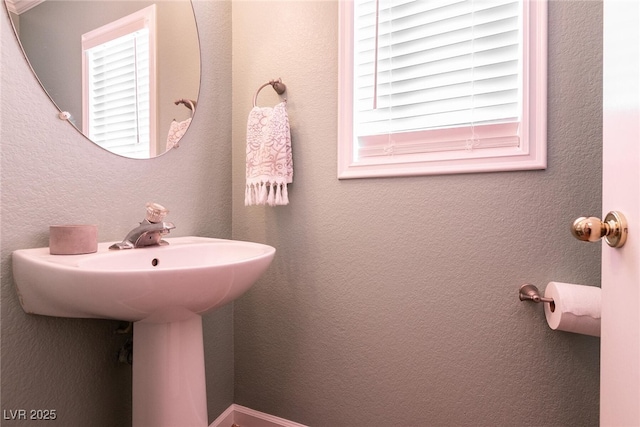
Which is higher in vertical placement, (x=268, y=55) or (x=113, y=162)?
(x=268, y=55)

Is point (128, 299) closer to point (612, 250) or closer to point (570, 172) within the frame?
point (612, 250)

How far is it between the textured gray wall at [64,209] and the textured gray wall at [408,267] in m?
0.33

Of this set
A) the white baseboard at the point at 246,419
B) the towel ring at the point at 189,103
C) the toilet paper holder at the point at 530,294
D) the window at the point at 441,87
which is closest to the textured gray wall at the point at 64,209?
the towel ring at the point at 189,103

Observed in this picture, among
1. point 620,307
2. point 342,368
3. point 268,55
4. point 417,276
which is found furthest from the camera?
point 268,55

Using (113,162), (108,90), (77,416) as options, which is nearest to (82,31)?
(108,90)

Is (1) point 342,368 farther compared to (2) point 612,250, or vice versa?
(1) point 342,368

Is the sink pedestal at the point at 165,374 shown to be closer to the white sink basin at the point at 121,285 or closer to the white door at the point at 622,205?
the white sink basin at the point at 121,285

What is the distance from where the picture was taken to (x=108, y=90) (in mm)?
1058

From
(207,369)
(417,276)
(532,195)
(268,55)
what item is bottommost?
(207,369)

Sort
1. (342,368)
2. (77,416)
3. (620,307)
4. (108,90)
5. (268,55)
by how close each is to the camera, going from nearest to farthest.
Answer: (620,307), (77,416), (108,90), (342,368), (268,55)

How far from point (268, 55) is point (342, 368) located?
1.30m

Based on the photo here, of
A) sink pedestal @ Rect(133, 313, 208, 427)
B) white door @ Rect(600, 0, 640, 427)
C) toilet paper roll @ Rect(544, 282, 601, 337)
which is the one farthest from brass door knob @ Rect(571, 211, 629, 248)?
sink pedestal @ Rect(133, 313, 208, 427)

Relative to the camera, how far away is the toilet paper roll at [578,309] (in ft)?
2.91

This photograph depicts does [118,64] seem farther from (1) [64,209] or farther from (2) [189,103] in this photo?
(1) [64,209]
